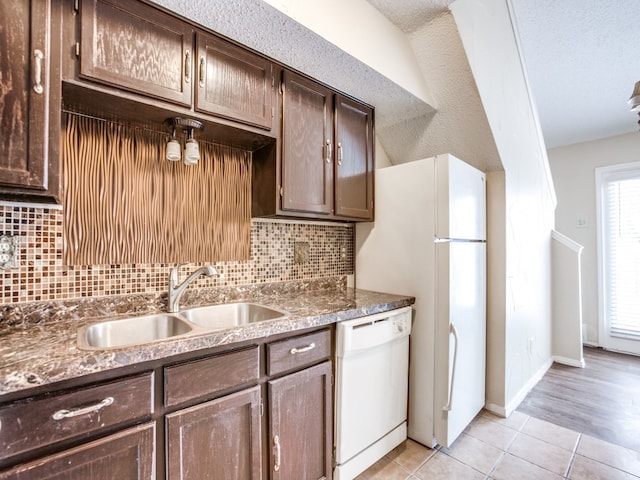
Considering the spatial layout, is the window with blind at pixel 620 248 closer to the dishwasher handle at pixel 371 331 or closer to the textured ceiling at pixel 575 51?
the textured ceiling at pixel 575 51

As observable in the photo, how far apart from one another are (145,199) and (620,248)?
4877 millimetres

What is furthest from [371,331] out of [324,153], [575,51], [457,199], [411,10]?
[575,51]

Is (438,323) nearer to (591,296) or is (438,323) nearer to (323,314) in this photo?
(323,314)

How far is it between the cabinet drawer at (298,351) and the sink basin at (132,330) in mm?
368

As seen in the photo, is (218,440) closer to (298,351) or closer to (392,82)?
(298,351)

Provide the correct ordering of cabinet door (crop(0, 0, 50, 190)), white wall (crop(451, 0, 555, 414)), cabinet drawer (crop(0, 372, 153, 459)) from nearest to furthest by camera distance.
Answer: cabinet drawer (crop(0, 372, 153, 459)), cabinet door (crop(0, 0, 50, 190)), white wall (crop(451, 0, 555, 414))

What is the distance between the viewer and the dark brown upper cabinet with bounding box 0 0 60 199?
97 centimetres

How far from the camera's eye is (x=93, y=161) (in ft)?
4.52

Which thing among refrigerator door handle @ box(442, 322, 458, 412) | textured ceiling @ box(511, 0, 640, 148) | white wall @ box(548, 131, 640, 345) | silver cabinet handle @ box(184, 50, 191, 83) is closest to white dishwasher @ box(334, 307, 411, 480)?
refrigerator door handle @ box(442, 322, 458, 412)

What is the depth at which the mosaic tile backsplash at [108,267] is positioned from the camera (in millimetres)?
1228

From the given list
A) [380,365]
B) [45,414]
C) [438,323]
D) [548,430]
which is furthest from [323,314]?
[548,430]

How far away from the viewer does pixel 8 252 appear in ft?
3.91

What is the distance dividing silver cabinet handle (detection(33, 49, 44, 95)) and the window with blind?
5102mm

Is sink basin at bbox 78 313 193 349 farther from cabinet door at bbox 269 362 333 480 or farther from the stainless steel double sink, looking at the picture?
cabinet door at bbox 269 362 333 480
